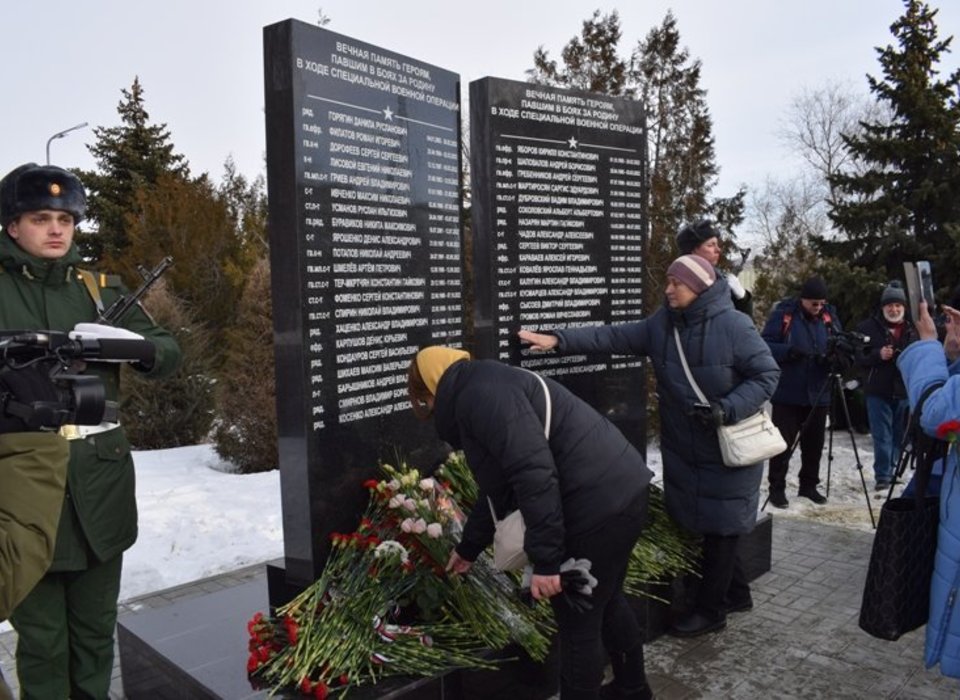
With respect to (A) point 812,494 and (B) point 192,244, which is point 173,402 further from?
(B) point 192,244

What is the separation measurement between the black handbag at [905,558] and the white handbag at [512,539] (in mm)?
1321

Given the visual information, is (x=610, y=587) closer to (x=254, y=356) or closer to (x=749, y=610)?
(x=749, y=610)

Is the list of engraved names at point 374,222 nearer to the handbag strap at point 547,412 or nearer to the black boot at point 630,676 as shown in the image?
the handbag strap at point 547,412

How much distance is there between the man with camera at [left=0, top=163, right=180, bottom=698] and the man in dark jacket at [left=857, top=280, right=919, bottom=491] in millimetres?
6685

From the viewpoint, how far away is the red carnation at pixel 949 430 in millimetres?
2574

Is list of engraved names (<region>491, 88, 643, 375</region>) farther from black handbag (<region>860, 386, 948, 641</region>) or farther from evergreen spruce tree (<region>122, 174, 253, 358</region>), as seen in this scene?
evergreen spruce tree (<region>122, 174, 253, 358</region>)

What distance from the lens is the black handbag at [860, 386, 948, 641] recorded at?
111 inches

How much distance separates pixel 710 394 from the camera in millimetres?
4000

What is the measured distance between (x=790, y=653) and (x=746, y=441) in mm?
1178

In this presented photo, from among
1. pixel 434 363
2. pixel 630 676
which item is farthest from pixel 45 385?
pixel 630 676

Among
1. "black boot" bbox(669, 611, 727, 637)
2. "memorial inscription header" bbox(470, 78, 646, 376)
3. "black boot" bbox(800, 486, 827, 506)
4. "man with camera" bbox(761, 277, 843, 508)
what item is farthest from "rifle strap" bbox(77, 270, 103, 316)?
"black boot" bbox(800, 486, 827, 506)

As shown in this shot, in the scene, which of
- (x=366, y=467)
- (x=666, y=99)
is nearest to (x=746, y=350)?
(x=366, y=467)

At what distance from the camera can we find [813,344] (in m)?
6.88

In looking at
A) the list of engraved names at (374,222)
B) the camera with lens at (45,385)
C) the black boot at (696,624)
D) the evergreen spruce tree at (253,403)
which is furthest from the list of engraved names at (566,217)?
the evergreen spruce tree at (253,403)
